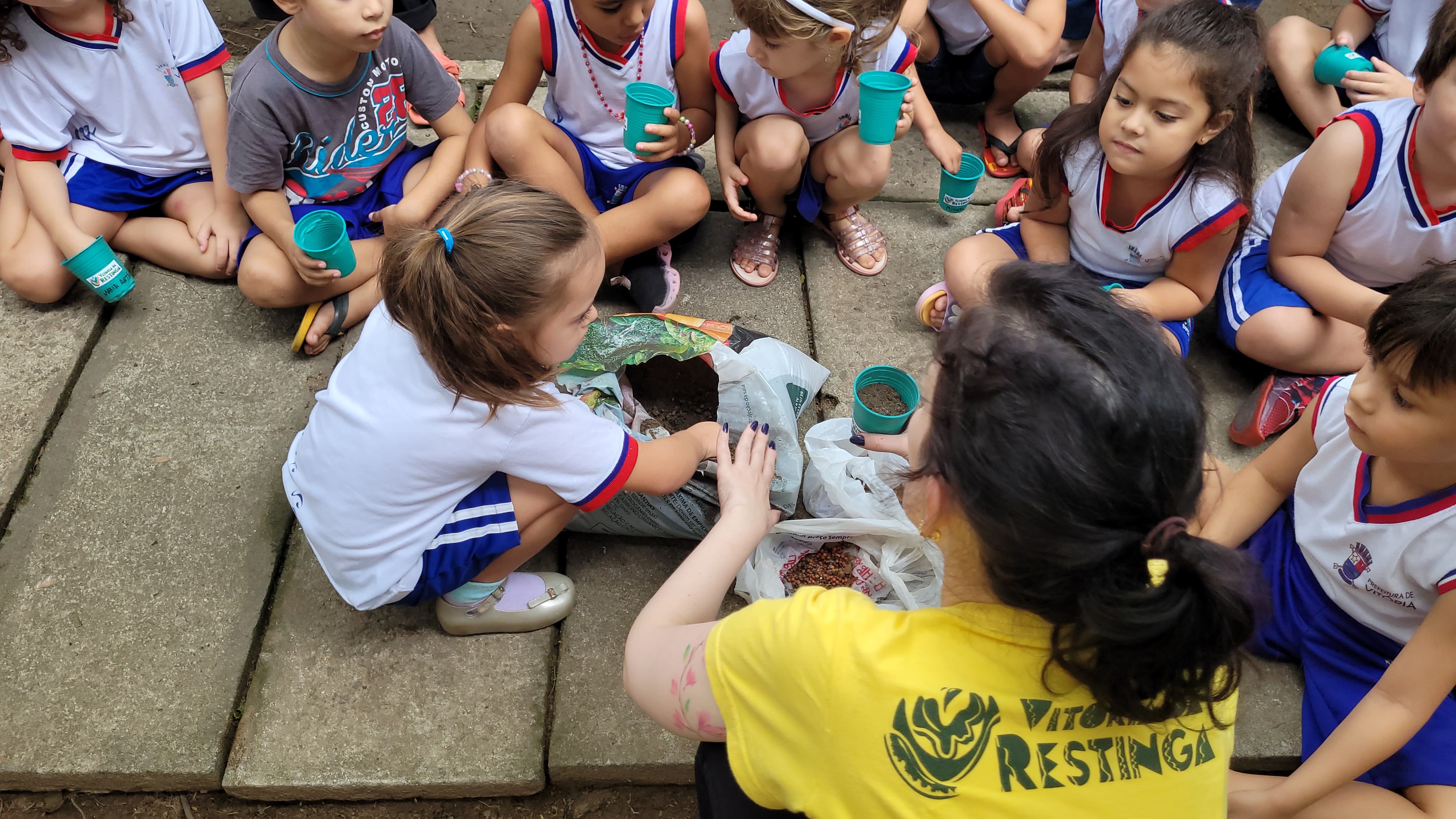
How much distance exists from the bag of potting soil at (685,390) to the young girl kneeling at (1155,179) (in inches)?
21.2

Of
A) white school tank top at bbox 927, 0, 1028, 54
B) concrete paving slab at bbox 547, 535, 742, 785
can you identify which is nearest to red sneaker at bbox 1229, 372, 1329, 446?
concrete paving slab at bbox 547, 535, 742, 785

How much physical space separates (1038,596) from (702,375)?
144 centimetres

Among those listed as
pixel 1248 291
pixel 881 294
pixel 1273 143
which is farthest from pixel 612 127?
pixel 1273 143

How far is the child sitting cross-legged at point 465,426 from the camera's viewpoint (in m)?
1.62

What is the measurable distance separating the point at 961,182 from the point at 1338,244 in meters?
1.01

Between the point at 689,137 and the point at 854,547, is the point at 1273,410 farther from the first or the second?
the point at 689,137

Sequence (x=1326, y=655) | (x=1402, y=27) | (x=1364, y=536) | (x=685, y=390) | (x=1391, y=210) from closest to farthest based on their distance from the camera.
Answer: (x=1364, y=536) < (x=1326, y=655) < (x=1391, y=210) < (x=685, y=390) < (x=1402, y=27)

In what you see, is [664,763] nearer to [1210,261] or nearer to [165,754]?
[165,754]

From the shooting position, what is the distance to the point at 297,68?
242 cm

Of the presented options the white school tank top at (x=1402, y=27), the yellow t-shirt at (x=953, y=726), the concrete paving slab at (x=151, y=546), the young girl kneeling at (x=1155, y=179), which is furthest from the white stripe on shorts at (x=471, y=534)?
the white school tank top at (x=1402, y=27)

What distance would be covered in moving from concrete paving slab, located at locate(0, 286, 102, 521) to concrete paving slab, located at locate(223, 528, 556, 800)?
799mm

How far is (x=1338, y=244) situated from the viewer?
2.47m

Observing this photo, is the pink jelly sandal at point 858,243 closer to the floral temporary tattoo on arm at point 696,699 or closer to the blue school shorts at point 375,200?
the blue school shorts at point 375,200

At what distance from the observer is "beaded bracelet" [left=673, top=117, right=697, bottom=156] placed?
2627 mm
